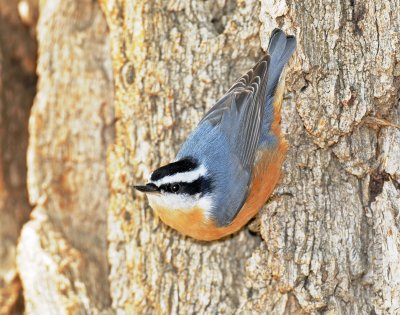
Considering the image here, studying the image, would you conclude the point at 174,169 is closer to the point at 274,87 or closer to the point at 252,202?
the point at 252,202

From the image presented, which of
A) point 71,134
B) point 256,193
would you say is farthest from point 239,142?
point 71,134

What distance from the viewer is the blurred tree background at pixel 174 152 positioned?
4.10m

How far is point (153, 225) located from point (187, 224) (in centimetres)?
49

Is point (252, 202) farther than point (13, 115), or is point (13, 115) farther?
point (13, 115)

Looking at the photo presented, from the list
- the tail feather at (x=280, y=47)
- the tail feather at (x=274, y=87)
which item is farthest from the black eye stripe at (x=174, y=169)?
the tail feather at (x=280, y=47)

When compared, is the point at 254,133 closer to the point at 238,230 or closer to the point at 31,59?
the point at 238,230

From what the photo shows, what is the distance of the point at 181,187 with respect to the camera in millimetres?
4129

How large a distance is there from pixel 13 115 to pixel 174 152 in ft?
5.66

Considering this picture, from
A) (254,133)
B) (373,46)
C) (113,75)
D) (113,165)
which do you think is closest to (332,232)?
(254,133)

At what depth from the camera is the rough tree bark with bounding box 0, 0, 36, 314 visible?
5703mm

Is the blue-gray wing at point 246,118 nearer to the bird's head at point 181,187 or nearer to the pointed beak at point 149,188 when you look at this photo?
the bird's head at point 181,187

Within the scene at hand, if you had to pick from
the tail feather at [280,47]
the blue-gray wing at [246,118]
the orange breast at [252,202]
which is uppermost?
the tail feather at [280,47]

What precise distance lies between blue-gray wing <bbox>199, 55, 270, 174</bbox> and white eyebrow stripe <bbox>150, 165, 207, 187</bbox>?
212 mm

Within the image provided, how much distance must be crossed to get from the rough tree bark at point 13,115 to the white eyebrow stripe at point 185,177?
78.4 inches
